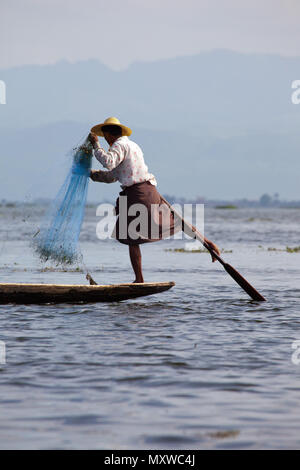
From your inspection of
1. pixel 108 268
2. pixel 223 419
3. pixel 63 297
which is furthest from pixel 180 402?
pixel 108 268

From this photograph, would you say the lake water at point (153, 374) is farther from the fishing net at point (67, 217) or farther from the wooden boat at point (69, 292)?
the fishing net at point (67, 217)

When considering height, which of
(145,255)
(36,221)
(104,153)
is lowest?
(145,255)

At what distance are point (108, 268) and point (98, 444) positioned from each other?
11479mm

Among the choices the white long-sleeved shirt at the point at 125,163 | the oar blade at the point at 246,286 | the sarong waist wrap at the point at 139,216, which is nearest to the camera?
the white long-sleeved shirt at the point at 125,163

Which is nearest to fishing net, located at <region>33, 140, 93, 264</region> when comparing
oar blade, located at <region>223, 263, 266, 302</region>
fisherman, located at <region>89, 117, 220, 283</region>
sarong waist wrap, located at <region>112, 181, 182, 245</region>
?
fisherman, located at <region>89, 117, 220, 283</region>

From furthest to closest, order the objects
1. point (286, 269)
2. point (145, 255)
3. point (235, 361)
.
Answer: point (145, 255), point (286, 269), point (235, 361)

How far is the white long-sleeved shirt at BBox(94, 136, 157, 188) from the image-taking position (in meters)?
9.16

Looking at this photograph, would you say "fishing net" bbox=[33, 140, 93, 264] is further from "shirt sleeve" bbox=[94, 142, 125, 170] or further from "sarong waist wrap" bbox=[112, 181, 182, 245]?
"sarong waist wrap" bbox=[112, 181, 182, 245]

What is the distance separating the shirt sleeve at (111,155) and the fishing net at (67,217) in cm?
26

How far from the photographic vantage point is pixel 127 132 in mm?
9586

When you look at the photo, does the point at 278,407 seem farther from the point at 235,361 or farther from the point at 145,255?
the point at 145,255

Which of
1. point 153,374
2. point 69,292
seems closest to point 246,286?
point 69,292

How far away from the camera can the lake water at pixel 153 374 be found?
437 centimetres

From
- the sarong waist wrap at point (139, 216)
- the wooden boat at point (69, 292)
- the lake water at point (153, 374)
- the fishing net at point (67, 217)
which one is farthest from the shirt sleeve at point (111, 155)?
the wooden boat at point (69, 292)
